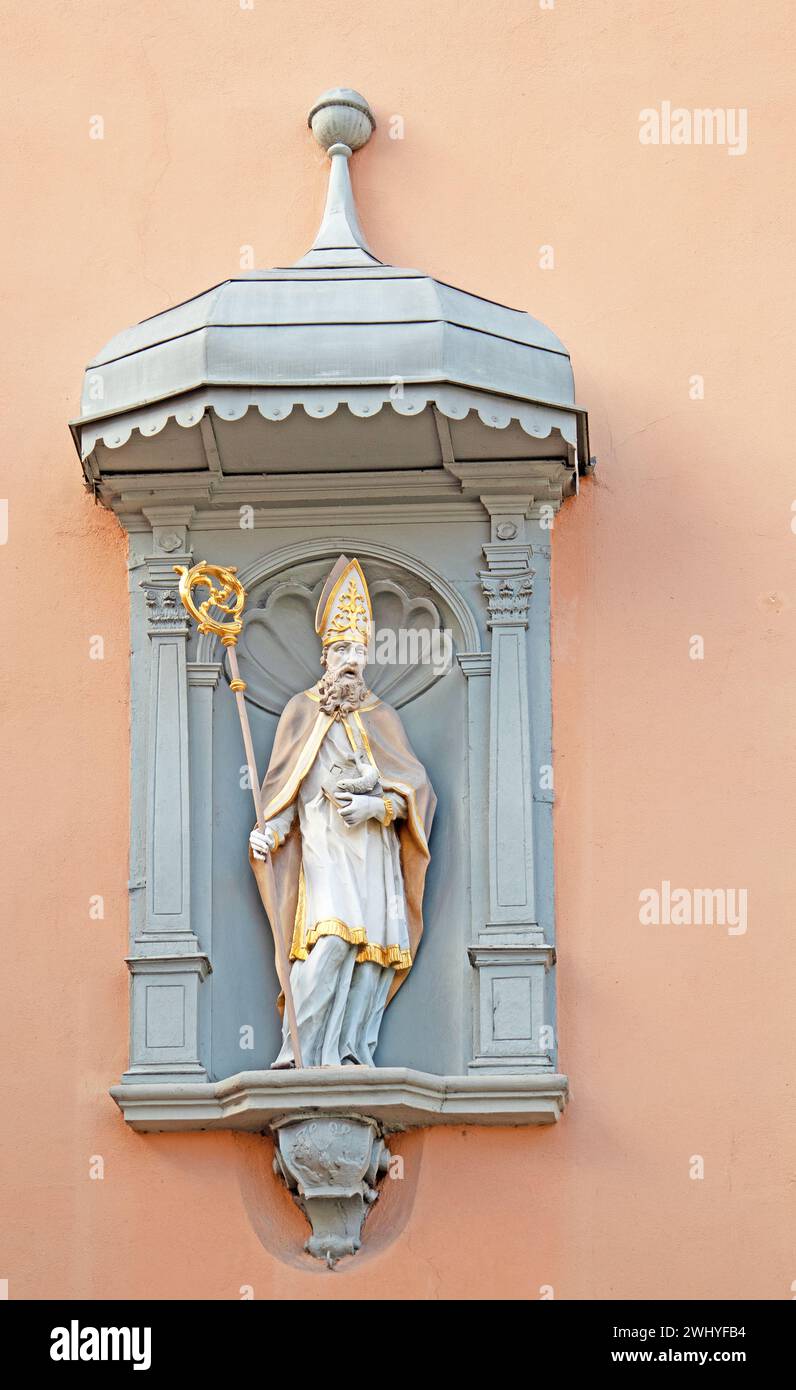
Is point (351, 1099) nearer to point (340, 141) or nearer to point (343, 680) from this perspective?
point (343, 680)

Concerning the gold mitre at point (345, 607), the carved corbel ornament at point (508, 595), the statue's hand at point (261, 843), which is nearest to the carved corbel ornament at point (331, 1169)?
the statue's hand at point (261, 843)

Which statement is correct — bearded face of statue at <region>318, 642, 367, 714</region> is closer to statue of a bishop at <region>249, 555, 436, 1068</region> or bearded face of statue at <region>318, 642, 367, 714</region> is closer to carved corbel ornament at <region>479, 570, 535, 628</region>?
statue of a bishop at <region>249, 555, 436, 1068</region>

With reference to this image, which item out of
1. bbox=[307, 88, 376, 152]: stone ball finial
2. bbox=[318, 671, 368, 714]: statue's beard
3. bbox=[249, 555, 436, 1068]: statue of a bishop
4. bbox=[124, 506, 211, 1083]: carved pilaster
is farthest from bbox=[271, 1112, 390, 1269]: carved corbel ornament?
bbox=[307, 88, 376, 152]: stone ball finial

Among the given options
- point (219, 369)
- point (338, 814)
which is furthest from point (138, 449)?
point (338, 814)

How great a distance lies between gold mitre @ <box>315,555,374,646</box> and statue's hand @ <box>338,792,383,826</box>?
Answer: 50 centimetres

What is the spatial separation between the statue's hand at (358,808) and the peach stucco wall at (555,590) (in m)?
0.54

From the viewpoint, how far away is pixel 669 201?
1048 cm

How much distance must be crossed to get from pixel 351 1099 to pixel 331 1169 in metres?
0.19

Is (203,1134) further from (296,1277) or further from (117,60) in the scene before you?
(117,60)

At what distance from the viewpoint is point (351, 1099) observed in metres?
9.40

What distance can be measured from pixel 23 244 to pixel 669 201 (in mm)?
1913

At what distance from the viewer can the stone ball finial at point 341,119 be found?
412 inches

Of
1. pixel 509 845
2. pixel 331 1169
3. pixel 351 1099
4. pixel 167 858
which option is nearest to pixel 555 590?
pixel 509 845

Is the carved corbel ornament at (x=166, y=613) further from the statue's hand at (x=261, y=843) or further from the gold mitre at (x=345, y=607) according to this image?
the statue's hand at (x=261, y=843)
